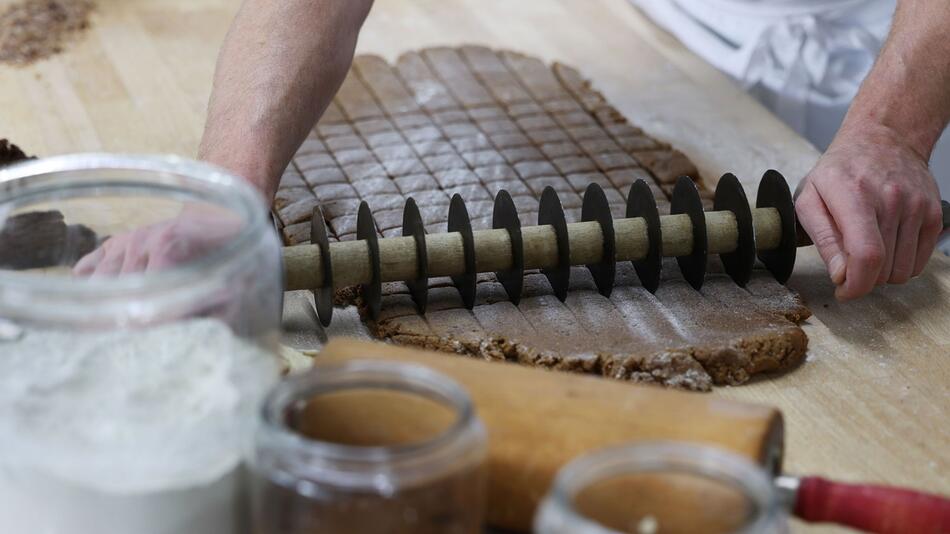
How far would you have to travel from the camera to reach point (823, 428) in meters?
1.06

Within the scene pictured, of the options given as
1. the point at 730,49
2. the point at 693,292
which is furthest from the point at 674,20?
the point at 693,292

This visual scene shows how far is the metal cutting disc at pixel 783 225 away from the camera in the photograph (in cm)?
126

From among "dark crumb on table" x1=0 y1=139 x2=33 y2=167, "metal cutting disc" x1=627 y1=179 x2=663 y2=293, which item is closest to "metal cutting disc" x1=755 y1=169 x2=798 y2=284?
"metal cutting disc" x1=627 y1=179 x2=663 y2=293

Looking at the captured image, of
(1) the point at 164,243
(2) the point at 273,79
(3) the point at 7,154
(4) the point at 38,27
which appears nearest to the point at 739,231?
(2) the point at 273,79

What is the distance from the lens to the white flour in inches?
24.5

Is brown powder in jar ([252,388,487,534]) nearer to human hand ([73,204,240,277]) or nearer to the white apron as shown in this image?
human hand ([73,204,240,277])

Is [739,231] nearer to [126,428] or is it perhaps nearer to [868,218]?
[868,218]

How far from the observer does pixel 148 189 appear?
0.74 metres

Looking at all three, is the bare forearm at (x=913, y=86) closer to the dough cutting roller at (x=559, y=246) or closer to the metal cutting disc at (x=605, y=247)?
the dough cutting roller at (x=559, y=246)

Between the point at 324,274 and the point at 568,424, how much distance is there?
0.45 m

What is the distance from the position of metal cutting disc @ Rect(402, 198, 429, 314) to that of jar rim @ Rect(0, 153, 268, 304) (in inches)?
18.0

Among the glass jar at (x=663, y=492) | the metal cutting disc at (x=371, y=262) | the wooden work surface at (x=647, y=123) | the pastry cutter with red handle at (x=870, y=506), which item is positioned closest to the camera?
the glass jar at (x=663, y=492)

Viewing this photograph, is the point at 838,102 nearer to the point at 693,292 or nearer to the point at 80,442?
the point at 693,292

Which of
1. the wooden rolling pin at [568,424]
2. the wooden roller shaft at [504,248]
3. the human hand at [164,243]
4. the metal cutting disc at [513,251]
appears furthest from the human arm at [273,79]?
the wooden rolling pin at [568,424]
